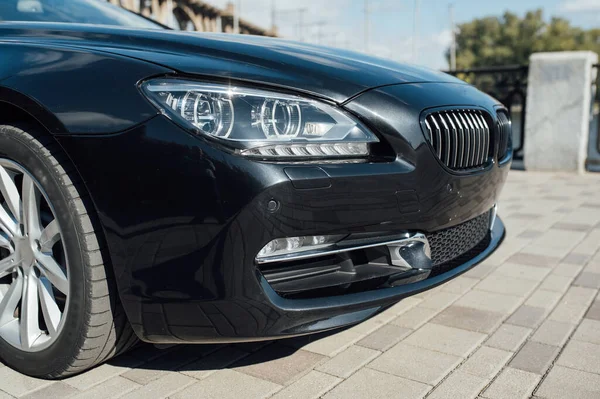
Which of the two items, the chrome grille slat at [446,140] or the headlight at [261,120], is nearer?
the headlight at [261,120]

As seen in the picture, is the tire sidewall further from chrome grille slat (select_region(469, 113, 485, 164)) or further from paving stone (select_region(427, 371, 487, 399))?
chrome grille slat (select_region(469, 113, 485, 164))

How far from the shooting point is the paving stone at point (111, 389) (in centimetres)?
198

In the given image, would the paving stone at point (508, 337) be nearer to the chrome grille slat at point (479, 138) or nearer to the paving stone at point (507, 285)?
the paving stone at point (507, 285)

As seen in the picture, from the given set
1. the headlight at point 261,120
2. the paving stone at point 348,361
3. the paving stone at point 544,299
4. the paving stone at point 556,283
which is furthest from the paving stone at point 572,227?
the headlight at point 261,120

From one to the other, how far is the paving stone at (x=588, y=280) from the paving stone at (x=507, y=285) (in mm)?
242

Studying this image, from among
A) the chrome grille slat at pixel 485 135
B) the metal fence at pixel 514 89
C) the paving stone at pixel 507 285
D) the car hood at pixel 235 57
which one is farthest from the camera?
the metal fence at pixel 514 89

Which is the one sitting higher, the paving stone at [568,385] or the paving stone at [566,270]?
the paving stone at [566,270]

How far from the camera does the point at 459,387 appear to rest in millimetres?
2021

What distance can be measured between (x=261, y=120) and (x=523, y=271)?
2.29 metres

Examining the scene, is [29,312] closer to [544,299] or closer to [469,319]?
[469,319]

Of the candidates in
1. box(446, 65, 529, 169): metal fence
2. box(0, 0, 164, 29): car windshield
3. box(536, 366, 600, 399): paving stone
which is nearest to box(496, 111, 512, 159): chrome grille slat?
box(536, 366, 600, 399): paving stone

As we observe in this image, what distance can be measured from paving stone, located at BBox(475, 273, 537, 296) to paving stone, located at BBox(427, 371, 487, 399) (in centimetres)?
109

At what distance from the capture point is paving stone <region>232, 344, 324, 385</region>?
6.95 ft

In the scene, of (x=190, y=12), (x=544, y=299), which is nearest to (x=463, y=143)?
(x=544, y=299)
